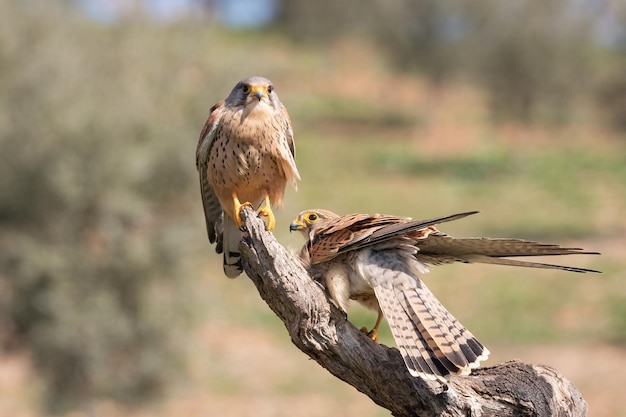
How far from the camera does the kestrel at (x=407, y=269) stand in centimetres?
327

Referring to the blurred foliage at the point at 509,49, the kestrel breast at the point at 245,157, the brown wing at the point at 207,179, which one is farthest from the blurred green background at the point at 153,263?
the blurred foliage at the point at 509,49

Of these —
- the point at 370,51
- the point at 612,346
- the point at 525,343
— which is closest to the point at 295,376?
the point at 525,343

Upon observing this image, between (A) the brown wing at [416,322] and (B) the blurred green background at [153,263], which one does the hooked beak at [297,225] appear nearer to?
(A) the brown wing at [416,322]

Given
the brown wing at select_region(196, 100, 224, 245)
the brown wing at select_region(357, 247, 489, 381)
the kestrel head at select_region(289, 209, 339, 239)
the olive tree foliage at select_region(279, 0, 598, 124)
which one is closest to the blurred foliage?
the olive tree foliage at select_region(279, 0, 598, 124)

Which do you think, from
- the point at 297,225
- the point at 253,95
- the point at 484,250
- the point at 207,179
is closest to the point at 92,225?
the point at 207,179

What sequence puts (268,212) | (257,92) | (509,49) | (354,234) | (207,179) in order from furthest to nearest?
1. (509,49)
2. (207,179)
3. (257,92)
4. (268,212)
5. (354,234)

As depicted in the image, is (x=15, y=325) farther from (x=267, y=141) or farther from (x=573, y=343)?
(x=267, y=141)

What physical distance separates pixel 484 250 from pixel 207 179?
1.68m

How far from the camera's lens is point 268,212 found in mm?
4270

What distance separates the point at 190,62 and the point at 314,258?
9964mm

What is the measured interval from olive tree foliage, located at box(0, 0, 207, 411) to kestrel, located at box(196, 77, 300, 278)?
6594 mm

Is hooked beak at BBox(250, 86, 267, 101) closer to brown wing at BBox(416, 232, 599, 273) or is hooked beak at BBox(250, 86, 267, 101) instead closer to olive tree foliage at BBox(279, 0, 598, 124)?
brown wing at BBox(416, 232, 599, 273)

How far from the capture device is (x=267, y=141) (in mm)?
4312

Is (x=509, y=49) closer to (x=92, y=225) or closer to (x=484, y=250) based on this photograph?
(x=92, y=225)
